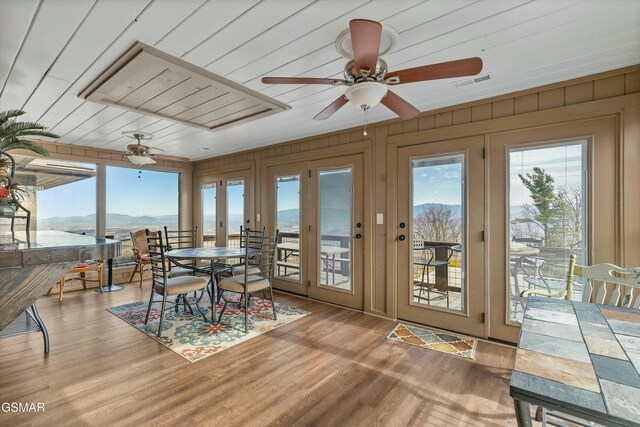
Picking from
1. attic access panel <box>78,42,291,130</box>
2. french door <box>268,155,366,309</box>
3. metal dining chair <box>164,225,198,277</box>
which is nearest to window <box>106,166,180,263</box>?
metal dining chair <box>164,225,198,277</box>

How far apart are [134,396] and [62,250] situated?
5.22 ft

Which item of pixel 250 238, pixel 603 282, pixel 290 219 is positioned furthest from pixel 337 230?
pixel 603 282

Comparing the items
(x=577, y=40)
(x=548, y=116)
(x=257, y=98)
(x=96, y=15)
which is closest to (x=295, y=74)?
(x=257, y=98)

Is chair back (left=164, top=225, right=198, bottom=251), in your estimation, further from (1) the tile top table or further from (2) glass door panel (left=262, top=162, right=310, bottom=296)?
(1) the tile top table

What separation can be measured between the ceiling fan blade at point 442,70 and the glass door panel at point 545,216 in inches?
65.1

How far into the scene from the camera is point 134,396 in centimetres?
208

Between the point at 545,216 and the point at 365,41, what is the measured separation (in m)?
2.40

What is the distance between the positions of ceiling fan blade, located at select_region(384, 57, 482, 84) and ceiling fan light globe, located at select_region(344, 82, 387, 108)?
9 cm

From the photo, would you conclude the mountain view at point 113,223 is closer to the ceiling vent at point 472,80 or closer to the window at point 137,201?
the window at point 137,201

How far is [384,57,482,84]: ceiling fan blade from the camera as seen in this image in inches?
60.5

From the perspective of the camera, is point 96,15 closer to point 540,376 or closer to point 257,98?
point 257,98

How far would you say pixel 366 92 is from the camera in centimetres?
176

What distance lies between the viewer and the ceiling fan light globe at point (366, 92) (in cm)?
173

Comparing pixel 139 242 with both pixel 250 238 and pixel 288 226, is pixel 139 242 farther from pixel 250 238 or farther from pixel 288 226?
pixel 288 226
